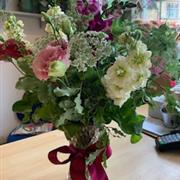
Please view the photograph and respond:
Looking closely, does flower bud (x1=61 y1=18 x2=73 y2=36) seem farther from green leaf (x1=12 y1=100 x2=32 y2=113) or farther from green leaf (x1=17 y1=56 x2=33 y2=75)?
green leaf (x1=12 y1=100 x2=32 y2=113)

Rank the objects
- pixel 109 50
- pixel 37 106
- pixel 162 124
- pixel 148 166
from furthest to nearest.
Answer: pixel 162 124
pixel 148 166
pixel 37 106
pixel 109 50

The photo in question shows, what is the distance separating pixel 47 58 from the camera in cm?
56

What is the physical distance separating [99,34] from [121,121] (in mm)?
217

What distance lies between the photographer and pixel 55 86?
0.63 m

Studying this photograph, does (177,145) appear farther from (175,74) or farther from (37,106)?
(37,106)

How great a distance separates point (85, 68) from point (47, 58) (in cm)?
8

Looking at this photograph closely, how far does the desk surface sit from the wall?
144 centimetres

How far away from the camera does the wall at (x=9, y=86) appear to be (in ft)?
8.23

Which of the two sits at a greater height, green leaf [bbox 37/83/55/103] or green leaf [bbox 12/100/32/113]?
green leaf [bbox 37/83/55/103]

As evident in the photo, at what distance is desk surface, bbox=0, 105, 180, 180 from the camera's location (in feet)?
3.09

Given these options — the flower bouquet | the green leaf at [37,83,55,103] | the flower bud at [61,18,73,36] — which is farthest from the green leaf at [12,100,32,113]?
the flower bud at [61,18,73,36]

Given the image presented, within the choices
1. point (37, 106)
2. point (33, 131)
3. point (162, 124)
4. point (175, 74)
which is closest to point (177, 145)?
point (162, 124)

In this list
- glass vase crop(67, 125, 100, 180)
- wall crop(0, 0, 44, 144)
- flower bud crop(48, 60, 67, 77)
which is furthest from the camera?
wall crop(0, 0, 44, 144)

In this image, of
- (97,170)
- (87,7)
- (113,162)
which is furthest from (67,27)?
(113,162)
